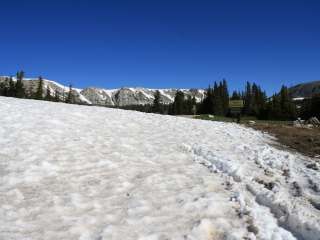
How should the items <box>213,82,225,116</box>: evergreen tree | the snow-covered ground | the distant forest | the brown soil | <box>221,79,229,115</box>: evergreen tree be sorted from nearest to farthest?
the snow-covered ground < the brown soil < the distant forest < <box>213,82,225,116</box>: evergreen tree < <box>221,79,229,115</box>: evergreen tree

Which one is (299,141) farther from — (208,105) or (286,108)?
(208,105)

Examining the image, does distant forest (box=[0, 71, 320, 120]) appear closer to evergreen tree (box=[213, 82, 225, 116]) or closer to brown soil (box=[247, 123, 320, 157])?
evergreen tree (box=[213, 82, 225, 116])

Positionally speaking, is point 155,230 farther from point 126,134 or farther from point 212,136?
point 212,136

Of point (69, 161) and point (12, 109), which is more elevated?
point (12, 109)

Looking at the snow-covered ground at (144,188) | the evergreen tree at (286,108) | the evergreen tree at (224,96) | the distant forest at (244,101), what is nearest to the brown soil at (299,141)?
the snow-covered ground at (144,188)

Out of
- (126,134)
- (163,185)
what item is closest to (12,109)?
(126,134)

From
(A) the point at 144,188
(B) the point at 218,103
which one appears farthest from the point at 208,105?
(A) the point at 144,188

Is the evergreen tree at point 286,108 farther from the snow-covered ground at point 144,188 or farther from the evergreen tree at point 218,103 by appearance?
the snow-covered ground at point 144,188

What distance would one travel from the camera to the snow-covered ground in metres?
7.65

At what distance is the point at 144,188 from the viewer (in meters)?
9.96

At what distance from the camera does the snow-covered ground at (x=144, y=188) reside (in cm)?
765

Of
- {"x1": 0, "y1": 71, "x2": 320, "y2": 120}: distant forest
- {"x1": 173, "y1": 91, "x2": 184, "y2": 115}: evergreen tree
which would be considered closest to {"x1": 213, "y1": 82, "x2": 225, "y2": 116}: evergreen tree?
{"x1": 0, "y1": 71, "x2": 320, "y2": 120}: distant forest

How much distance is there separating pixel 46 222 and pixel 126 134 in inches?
385

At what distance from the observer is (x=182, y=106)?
15950 cm
